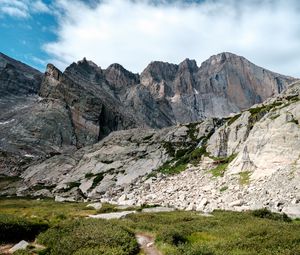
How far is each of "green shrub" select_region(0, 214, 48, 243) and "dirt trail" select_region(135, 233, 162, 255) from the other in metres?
7.87

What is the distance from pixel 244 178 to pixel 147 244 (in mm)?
37706

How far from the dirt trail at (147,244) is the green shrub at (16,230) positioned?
7.87 m

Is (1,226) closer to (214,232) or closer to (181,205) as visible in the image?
(214,232)

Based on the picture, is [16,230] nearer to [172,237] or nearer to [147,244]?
[147,244]

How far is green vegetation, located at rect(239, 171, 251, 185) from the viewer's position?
56.6 meters

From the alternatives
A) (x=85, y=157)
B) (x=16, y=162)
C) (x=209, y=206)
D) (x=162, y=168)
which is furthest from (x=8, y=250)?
(x=16, y=162)

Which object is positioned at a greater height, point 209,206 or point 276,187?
point 276,187

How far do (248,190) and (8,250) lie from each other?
3710cm

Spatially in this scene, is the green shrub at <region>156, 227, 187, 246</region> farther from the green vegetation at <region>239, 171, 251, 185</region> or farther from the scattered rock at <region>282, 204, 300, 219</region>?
the green vegetation at <region>239, 171, 251, 185</region>

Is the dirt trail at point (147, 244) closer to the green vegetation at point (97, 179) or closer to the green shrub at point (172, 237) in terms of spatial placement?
the green shrub at point (172, 237)

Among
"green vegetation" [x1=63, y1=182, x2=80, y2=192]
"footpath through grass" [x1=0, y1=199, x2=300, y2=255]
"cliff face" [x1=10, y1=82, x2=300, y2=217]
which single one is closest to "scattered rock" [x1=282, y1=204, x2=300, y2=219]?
"cliff face" [x1=10, y1=82, x2=300, y2=217]

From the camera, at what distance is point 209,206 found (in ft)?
171

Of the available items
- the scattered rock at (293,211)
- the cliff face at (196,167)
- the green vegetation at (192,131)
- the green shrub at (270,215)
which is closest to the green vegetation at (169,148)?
the cliff face at (196,167)

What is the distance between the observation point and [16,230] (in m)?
26.5
